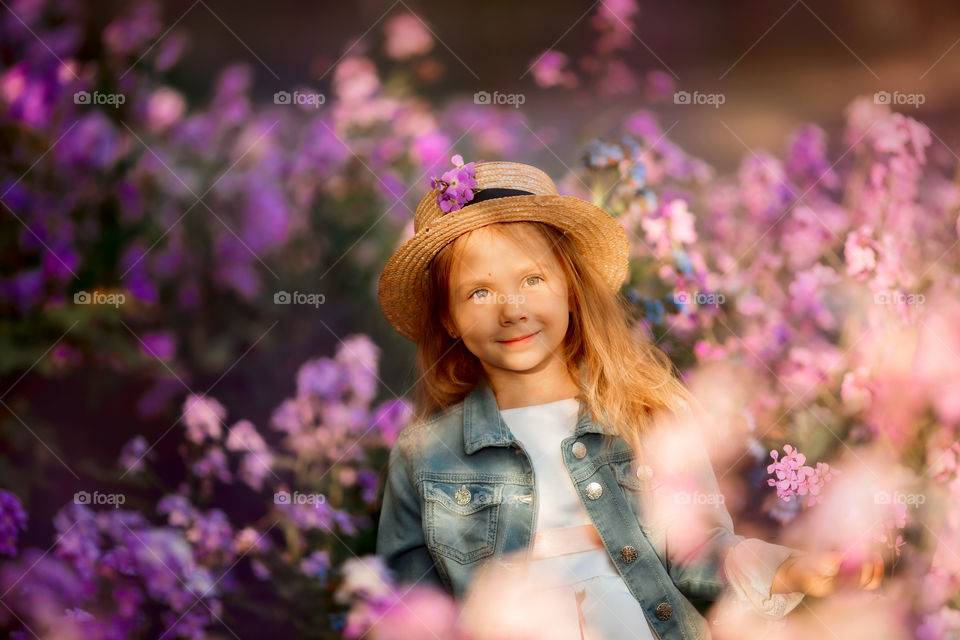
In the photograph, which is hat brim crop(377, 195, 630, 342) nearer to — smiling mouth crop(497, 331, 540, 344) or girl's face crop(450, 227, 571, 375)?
girl's face crop(450, 227, 571, 375)

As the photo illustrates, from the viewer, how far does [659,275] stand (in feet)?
10.1

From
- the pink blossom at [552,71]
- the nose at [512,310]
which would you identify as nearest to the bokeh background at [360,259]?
the pink blossom at [552,71]

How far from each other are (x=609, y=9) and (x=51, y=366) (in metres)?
2.05

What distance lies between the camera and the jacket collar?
8.41 feet

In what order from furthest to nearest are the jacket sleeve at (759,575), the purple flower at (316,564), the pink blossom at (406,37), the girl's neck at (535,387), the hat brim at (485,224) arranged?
the pink blossom at (406,37) < the purple flower at (316,564) < the girl's neck at (535,387) < the hat brim at (485,224) < the jacket sleeve at (759,575)

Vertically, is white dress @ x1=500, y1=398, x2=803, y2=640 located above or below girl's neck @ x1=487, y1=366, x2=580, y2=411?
below

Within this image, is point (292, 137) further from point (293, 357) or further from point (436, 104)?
point (293, 357)

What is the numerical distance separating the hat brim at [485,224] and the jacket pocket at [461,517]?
48 cm

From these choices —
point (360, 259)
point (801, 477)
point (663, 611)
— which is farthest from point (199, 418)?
point (801, 477)

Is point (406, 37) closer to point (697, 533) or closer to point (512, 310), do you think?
point (512, 310)

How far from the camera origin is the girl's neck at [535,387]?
8.64 ft

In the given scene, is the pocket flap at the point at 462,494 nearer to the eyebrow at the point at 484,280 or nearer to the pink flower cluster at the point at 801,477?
the eyebrow at the point at 484,280

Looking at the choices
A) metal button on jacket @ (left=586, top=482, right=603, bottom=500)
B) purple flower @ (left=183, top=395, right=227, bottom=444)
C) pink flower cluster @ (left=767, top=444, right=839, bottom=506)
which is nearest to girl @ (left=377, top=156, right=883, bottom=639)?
metal button on jacket @ (left=586, top=482, right=603, bottom=500)

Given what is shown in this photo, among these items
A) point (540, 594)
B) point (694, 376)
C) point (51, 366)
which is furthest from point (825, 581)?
point (51, 366)
